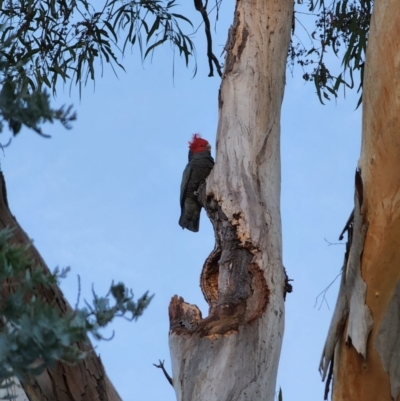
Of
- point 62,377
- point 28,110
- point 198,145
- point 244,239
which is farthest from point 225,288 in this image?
point 198,145

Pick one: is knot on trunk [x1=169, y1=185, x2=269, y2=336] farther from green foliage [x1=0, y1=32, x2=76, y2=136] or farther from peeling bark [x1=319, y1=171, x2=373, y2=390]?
green foliage [x1=0, y1=32, x2=76, y2=136]

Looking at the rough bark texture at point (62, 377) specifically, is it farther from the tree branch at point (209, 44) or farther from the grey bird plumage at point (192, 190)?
the tree branch at point (209, 44)

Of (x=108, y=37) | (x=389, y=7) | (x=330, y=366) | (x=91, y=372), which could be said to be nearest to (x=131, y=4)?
(x=108, y=37)

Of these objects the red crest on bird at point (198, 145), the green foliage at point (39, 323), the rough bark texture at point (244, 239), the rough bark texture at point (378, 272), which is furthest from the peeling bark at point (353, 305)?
the red crest on bird at point (198, 145)

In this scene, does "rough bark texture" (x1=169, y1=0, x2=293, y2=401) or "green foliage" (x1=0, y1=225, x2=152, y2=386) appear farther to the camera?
"rough bark texture" (x1=169, y1=0, x2=293, y2=401)

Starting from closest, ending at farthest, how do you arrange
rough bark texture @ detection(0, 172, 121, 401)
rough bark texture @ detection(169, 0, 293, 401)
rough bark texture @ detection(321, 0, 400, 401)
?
rough bark texture @ detection(0, 172, 121, 401) → rough bark texture @ detection(169, 0, 293, 401) → rough bark texture @ detection(321, 0, 400, 401)

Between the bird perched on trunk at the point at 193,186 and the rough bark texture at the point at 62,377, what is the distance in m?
1.51

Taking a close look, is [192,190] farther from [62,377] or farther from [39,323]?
[39,323]

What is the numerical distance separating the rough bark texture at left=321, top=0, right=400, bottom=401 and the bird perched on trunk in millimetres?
974

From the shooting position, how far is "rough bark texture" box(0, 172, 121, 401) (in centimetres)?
132

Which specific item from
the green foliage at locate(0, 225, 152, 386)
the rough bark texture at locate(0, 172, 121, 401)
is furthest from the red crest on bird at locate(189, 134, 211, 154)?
the green foliage at locate(0, 225, 152, 386)

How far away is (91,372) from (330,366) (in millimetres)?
858

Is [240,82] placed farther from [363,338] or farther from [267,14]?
[363,338]

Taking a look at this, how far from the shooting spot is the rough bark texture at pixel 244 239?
5.68 feet
